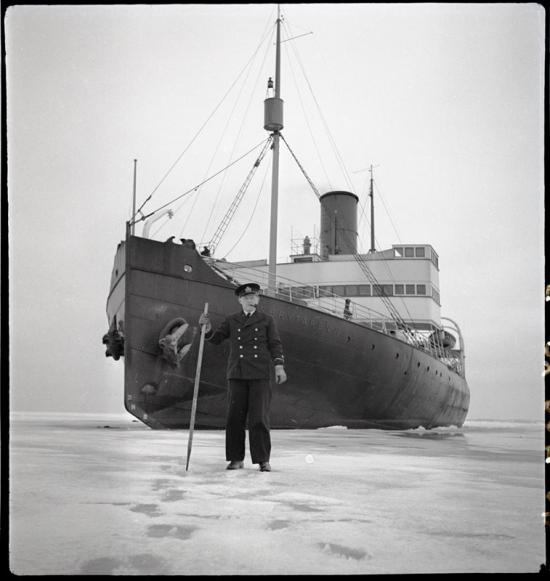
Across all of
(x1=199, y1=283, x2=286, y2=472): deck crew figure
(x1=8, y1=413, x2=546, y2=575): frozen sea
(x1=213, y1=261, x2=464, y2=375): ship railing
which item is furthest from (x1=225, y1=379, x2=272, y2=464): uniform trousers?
(x1=213, y1=261, x2=464, y2=375): ship railing

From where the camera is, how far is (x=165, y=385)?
907cm

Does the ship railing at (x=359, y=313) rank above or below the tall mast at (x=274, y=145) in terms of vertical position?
below

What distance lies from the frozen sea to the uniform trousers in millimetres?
131

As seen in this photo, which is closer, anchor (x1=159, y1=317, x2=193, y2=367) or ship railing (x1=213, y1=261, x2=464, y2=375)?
anchor (x1=159, y1=317, x2=193, y2=367)

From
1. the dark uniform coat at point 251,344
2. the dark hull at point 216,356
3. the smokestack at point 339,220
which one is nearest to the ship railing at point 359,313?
the dark hull at point 216,356

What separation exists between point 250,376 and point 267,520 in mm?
1504

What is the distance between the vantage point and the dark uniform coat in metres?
3.85

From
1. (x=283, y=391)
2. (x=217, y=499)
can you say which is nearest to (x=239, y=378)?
(x=217, y=499)

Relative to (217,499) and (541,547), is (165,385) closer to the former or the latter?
(217,499)

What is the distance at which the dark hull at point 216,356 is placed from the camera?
29.9ft

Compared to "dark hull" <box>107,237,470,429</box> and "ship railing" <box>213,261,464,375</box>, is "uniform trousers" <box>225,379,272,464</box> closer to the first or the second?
"dark hull" <box>107,237,470,429</box>

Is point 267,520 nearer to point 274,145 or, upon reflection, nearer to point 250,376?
point 250,376

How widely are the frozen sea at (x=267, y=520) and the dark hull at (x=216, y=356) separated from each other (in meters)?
5.28

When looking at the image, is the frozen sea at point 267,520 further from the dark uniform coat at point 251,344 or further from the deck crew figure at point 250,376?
the dark uniform coat at point 251,344
